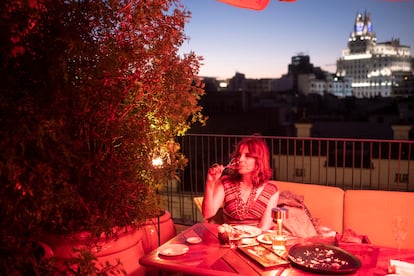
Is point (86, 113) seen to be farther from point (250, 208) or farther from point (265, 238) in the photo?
point (250, 208)

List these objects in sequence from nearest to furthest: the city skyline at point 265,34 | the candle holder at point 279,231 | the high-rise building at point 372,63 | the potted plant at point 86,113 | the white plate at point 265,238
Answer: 1. the potted plant at point 86,113
2. the candle holder at point 279,231
3. the white plate at point 265,238
4. the city skyline at point 265,34
5. the high-rise building at point 372,63

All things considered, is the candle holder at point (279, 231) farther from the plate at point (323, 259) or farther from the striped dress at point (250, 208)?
the striped dress at point (250, 208)

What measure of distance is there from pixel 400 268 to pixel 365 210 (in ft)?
3.46

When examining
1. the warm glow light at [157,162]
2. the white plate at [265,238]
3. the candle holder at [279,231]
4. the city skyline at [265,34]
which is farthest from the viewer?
the city skyline at [265,34]

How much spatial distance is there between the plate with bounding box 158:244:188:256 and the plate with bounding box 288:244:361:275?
557mm

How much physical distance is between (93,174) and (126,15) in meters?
0.93

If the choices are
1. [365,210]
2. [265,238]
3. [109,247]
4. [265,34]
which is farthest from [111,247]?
[265,34]

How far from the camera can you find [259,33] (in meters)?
26.2

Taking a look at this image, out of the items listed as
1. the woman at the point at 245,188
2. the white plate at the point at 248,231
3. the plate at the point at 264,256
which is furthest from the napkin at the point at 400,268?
the woman at the point at 245,188

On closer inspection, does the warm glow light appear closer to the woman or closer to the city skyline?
the woman

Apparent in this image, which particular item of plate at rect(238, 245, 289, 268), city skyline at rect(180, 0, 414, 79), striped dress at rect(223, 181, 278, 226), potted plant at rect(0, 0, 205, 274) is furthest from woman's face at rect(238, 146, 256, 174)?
plate at rect(238, 245, 289, 268)

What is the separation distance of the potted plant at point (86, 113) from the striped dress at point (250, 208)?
0.45 m

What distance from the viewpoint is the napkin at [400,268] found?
1711 mm

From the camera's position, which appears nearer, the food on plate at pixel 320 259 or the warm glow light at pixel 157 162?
the food on plate at pixel 320 259
